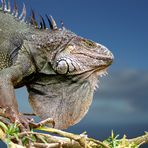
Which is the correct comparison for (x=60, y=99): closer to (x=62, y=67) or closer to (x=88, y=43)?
(x=62, y=67)

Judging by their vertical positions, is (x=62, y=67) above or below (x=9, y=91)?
above

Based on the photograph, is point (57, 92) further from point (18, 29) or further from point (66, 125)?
point (18, 29)

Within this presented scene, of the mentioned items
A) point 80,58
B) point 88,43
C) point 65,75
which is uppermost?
point 88,43

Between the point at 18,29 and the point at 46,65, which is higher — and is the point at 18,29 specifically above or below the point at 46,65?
above

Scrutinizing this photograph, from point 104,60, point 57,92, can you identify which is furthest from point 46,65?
point 104,60

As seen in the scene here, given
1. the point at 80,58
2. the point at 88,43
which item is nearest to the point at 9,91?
the point at 80,58

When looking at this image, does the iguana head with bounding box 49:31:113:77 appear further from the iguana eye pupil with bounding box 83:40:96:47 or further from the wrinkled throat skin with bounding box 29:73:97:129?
the wrinkled throat skin with bounding box 29:73:97:129

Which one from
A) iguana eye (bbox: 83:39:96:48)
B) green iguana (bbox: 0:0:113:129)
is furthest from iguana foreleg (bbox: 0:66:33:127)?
iguana eye (bbox: 83:39:96:48)

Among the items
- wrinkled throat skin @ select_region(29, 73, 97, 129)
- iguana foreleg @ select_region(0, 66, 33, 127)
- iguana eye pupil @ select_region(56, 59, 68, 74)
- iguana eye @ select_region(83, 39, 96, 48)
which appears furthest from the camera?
iguana eye @ select_region(83, 39, 96, 48)
